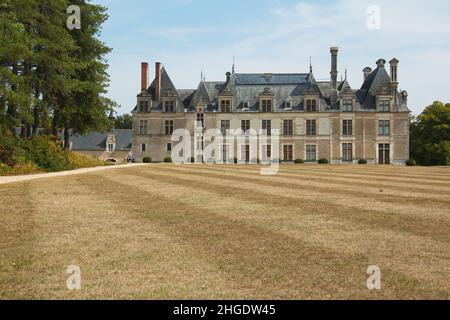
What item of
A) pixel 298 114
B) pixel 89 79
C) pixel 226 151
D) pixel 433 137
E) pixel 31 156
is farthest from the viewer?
pixel 433 137

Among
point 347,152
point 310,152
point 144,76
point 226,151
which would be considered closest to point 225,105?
point 226,151

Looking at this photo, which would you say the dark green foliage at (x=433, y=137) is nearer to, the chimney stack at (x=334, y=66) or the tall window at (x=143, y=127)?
the chimney stack at (x=334, y=66)

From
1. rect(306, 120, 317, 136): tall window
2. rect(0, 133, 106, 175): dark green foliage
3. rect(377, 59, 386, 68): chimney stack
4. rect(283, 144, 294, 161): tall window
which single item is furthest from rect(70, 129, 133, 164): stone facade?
rect(0, 133, 106, 175): dark green foliage

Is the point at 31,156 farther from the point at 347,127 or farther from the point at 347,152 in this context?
the point at 347,127

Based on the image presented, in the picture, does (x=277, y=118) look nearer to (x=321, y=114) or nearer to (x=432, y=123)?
(x=321, y=114)

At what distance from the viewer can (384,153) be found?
6206cm

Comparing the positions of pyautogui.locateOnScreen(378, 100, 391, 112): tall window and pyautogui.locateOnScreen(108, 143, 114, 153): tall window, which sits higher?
pyautogui.locateOnScreen(378, 100, 391, 112): tall window

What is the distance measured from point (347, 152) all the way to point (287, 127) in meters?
7.95

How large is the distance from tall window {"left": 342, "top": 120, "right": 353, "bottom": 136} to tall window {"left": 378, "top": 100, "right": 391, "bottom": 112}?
3854mm

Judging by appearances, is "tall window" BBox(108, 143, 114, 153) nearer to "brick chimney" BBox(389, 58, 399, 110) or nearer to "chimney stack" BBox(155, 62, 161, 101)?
"chimney stack" BBox(155, 62, 161, 101)

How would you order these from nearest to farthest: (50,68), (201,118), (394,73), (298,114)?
(50,68), (394,73), (298,114), (201,118)

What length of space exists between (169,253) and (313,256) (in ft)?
6.24

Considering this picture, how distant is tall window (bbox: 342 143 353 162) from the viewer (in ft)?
204
